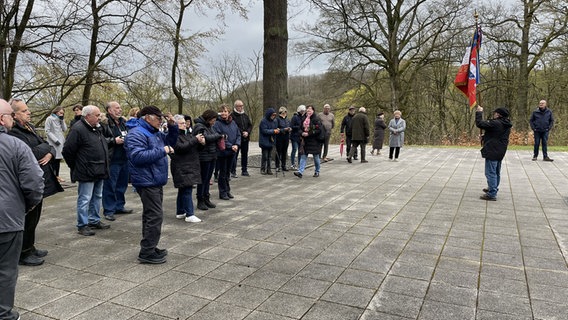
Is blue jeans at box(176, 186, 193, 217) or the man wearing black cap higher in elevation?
the man wearing black cap

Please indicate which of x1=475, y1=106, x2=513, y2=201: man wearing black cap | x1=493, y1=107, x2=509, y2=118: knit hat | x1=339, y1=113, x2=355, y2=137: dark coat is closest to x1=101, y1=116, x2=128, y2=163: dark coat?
x1=475, y1=106, x2=513, y2=201: man wearing black cap

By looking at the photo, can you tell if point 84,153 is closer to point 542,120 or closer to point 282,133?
point 282,133

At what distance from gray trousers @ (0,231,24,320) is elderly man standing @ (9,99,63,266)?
141 cm

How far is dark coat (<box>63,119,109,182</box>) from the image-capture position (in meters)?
5.25

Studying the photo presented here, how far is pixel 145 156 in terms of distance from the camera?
13.6 feet

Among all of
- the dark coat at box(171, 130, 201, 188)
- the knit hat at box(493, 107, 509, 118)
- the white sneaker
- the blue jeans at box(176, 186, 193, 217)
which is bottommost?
the white sneaker

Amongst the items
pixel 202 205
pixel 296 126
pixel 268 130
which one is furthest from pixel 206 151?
pixel 296 126

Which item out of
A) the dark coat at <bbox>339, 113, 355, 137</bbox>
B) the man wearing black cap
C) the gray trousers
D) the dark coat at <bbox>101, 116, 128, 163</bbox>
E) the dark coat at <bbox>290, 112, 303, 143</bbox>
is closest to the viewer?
the gray trousers

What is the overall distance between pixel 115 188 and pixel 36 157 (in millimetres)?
1963

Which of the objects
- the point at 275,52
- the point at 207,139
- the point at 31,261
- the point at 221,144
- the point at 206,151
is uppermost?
the point at 275,52

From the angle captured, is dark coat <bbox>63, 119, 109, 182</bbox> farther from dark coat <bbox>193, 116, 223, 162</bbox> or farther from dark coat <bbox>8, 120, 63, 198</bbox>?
dark coat <bbox>193, 116, 223, 162</bbox>

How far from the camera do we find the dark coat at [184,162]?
5.68m

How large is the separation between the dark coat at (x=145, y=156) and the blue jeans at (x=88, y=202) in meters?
1.52

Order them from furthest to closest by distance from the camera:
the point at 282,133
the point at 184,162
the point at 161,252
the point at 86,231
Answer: the point at 282,133, the point at 184,162, the point at 86,231, the point at 161,252
